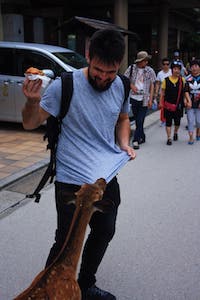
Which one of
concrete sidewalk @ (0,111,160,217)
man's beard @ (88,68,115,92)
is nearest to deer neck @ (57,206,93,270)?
man's beard @ (88,68,115,92)

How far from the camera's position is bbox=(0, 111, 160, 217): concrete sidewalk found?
4.81 m

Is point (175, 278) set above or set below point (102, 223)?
below

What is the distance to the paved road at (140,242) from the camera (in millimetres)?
3146

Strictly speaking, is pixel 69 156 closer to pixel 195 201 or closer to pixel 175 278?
pixel 175 278

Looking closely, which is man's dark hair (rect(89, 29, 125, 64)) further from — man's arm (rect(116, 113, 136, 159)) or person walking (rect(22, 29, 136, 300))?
man's arm (rect(116, 113, 136, 159))

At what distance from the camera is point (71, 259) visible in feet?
6.22

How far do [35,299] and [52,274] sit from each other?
0.46 feet

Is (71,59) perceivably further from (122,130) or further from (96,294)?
(96,294)

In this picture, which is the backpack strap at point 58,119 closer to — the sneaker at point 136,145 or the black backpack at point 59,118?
the black backpack at point 59,118

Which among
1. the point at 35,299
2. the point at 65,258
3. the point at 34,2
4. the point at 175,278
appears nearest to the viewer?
the point at 35,299

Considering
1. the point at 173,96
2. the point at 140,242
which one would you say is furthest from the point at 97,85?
the point at 173,96

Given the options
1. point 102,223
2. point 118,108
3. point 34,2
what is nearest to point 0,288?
point 102,223

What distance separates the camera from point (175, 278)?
3240 mm

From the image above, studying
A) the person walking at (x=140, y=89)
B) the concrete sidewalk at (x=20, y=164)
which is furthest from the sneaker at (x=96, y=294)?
the person walking at (x=140, y=89)
